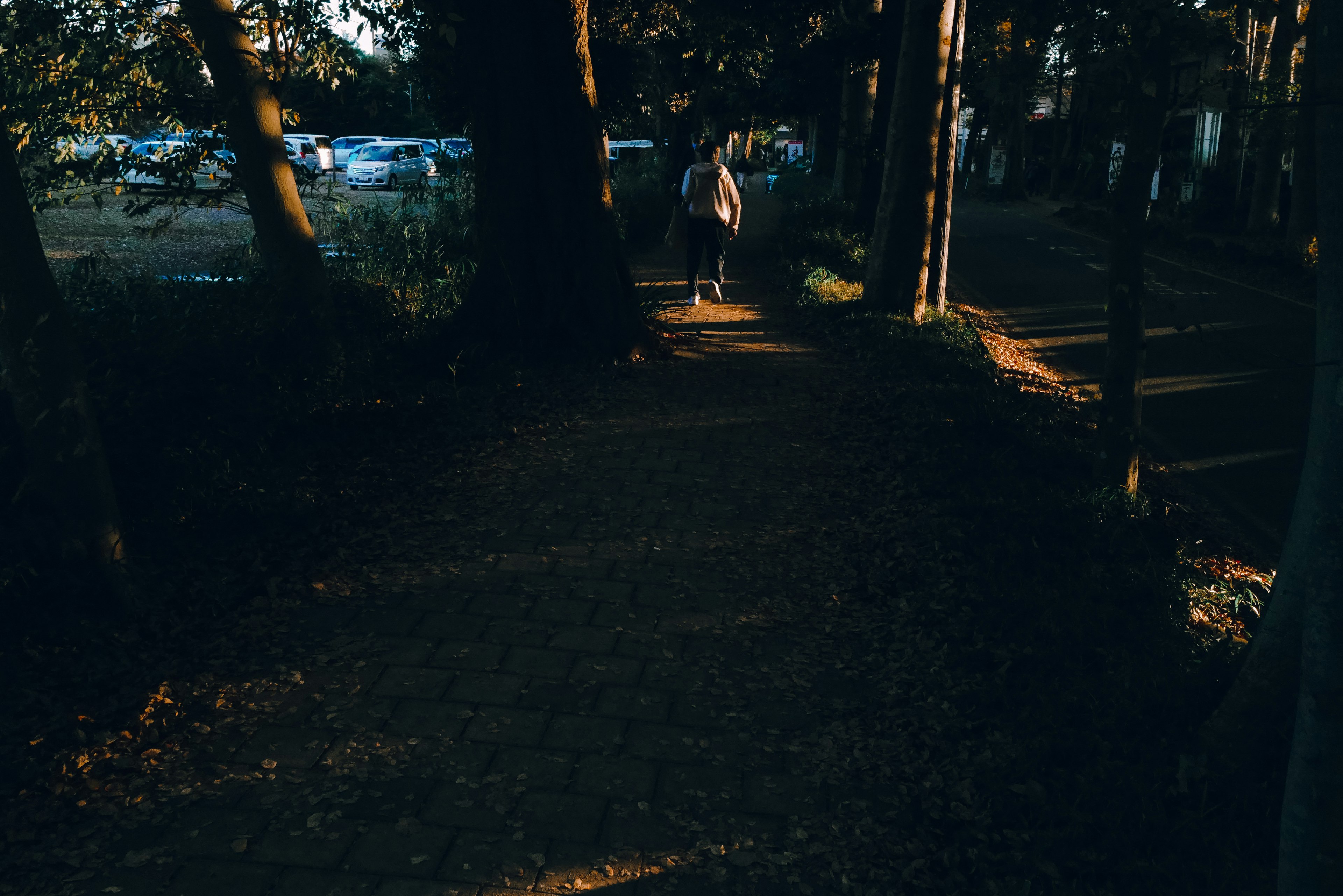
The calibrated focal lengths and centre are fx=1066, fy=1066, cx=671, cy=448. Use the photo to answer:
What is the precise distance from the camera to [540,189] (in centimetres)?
973

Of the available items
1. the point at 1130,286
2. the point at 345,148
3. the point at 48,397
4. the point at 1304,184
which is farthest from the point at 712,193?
the point at 345,148

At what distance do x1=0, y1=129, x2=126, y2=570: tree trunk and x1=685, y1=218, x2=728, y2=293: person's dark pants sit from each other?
902 cm

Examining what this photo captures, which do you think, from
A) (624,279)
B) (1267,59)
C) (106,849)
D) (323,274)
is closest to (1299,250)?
(1267,59)

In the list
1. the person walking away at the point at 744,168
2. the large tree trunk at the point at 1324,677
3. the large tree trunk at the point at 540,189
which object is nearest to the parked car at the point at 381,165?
the person walking away at the point at 744,168

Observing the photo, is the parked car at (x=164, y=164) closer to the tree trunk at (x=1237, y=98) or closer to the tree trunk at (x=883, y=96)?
the tree trunk at (x=1237, y=98)

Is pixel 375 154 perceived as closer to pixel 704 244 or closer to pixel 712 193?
pixel 704 244

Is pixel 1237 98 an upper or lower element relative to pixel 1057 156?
lower

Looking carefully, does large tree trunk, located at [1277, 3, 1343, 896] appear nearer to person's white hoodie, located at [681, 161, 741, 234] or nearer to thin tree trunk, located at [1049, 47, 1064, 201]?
person's white hoodie, located at [681, 161, 741, 234]

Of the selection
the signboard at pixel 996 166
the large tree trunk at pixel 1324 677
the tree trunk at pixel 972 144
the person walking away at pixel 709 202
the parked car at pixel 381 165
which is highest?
the tree trunk at pixel 972 144

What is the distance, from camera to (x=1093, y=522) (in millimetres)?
6195

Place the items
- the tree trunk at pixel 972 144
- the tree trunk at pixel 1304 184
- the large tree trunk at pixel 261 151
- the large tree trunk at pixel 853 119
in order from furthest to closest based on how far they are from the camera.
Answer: the tree trunk at pixel 972 144
the large tree trunk at pixel 853 119
the tree trunk at pixel 1304 184
the large tree trunk at pixel 261 151

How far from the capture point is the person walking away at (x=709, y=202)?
12.5m

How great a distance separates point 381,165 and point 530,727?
37.7m

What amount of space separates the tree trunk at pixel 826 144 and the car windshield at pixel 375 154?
15.6 meters
